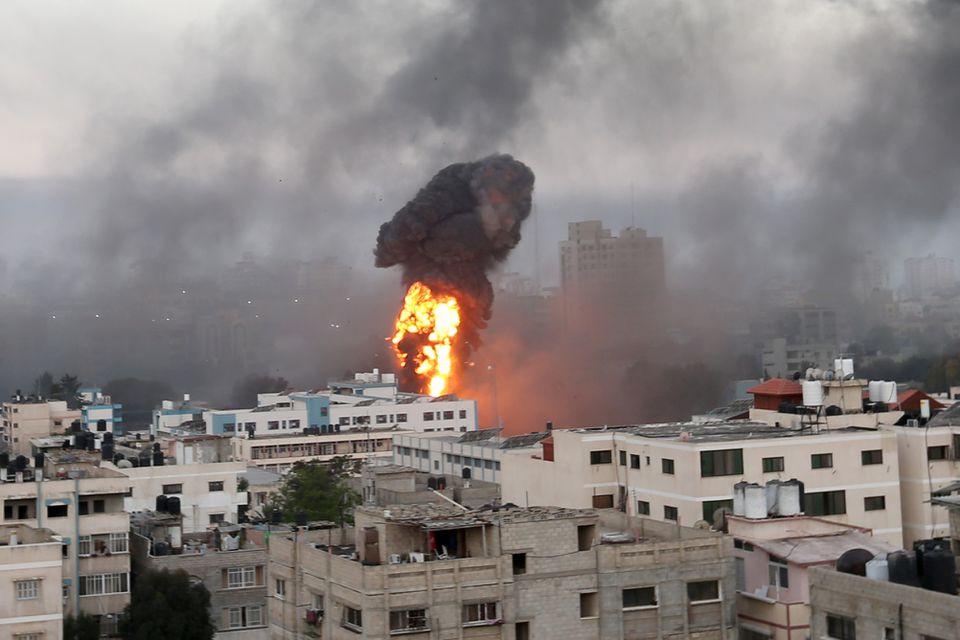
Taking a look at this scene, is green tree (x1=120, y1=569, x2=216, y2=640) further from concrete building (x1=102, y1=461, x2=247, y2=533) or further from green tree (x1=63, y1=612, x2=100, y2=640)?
concrete building (x1=102, y1=461, x2=247, y2=533)

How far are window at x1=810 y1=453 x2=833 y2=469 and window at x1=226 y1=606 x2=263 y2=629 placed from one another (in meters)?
15.8

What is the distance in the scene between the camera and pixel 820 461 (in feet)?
151

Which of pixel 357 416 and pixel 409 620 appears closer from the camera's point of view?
pixel 409 620

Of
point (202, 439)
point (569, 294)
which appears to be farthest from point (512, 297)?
point (202, 439)

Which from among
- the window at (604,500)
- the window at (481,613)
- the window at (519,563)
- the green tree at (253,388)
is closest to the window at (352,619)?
the window at (481,613)

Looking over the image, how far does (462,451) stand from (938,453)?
119ft

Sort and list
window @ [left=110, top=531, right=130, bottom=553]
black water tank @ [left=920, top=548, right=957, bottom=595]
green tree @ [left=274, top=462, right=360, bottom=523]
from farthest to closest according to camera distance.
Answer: green tree @ [left=274, top=462, right=360, bottom=523] < window @ [left=110, top=531, right=130, bottom=553] < black water tank @ [left=920, top=548, right=957, bottom=595]

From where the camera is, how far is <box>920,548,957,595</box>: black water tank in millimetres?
27578

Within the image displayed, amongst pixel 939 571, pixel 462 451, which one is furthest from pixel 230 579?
pixel 462 451

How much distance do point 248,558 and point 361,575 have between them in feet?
58.1

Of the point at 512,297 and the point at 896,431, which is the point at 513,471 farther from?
the point at 512,297

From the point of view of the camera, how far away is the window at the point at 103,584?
154ft

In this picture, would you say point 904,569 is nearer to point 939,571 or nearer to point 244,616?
point 939,571

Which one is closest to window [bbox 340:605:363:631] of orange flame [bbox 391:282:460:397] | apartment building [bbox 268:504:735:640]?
apartment building [bbox 268:504:735:640]
